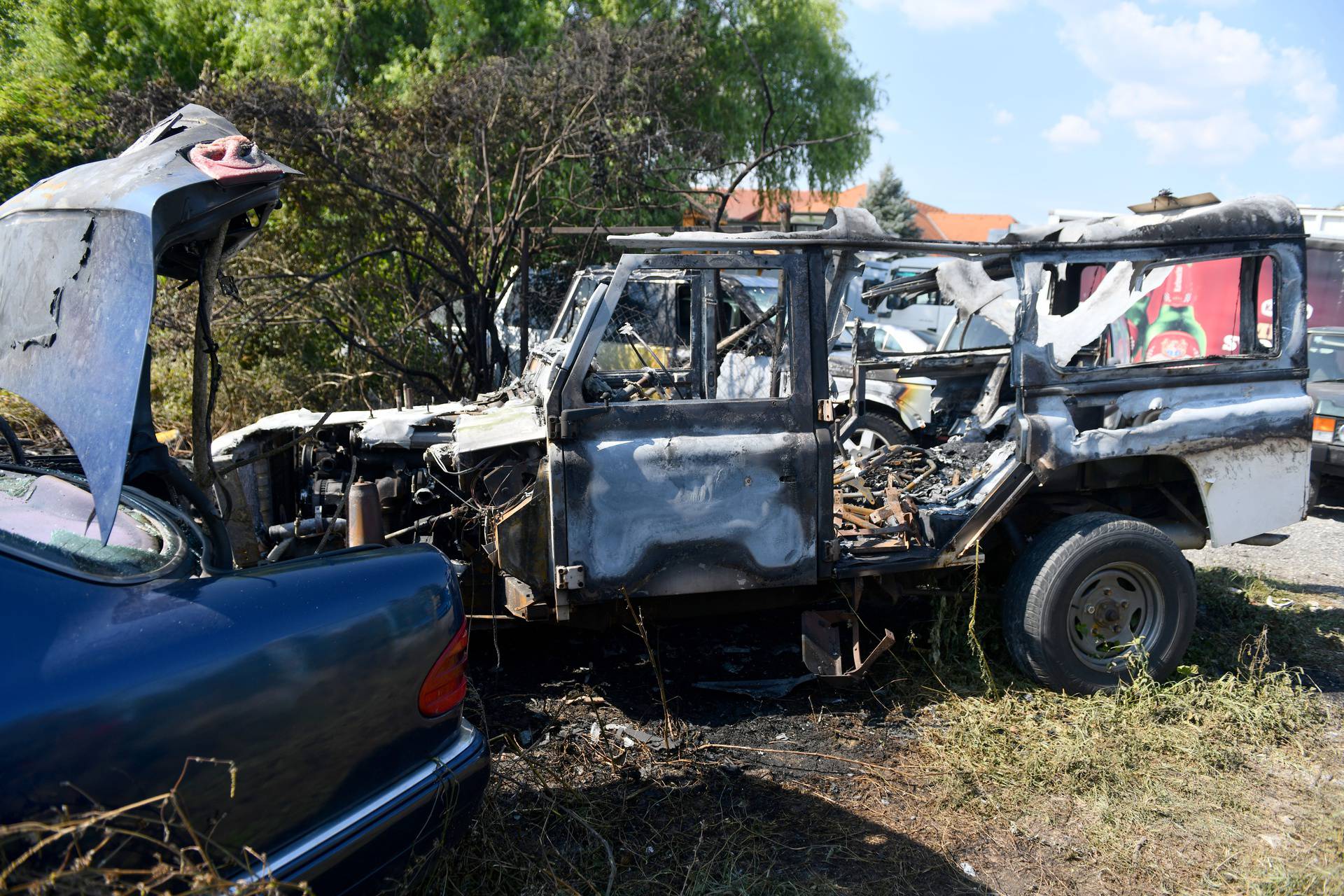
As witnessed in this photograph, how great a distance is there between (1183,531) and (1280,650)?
0.93 meters

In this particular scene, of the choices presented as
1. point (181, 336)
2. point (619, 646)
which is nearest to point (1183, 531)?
point (619, 646)

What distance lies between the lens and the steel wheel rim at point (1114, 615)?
4234 mm

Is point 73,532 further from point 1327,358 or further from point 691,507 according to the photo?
point 1327,358

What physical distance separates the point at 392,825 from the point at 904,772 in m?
2.23

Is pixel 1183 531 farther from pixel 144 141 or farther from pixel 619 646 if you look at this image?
pixel 144 141

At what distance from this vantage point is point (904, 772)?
11.9ft

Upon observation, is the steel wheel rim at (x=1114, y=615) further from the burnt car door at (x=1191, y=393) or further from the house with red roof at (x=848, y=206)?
the house with red roof at (x=848, y=206)

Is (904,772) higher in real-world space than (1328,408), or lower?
lower

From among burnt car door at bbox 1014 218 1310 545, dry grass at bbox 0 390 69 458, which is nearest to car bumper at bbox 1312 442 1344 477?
burnt car door at bbox 1014 218 1310 545

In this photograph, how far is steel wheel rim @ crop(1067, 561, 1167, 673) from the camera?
4.23 metres

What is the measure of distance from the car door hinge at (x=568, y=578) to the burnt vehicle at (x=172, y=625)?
3.93 feet

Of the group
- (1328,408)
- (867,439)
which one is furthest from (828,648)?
(1328,408)

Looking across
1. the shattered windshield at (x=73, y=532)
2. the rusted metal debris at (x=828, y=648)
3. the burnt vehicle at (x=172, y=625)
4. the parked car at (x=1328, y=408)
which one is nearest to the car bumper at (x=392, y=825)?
the burnt vehicle at (x=172, y=625)

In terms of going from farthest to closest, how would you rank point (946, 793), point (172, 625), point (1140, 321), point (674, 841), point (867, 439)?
point (1140, 321) → point (867, 439) → point (946, 793) → point (674, 841) → point (172, 625)
